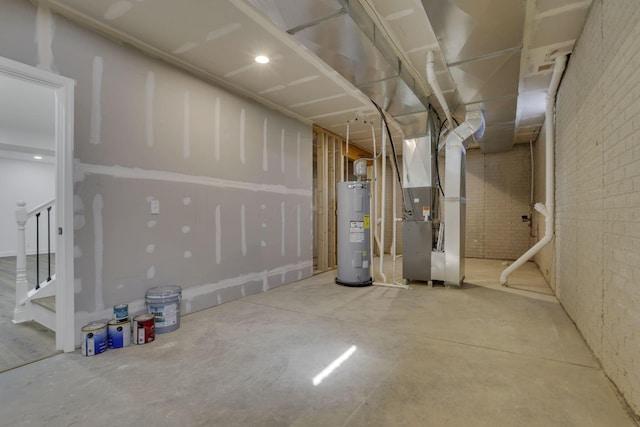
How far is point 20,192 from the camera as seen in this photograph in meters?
7.86

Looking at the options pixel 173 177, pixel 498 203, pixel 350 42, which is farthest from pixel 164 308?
pixel 498 203

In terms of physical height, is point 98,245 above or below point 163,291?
above

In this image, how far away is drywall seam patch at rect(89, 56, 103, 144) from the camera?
2586 millimetres

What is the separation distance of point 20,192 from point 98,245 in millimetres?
7782

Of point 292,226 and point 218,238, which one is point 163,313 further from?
point 292,226

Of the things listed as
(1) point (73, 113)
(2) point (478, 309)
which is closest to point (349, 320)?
(2) point (478, 309)

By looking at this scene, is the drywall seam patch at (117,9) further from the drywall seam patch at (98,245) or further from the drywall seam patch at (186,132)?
the drywall seam patch at (98,245)

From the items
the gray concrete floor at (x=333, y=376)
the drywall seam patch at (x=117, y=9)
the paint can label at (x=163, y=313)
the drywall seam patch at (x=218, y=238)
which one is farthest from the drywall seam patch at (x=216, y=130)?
the gray concrete floor at (x=333, y=376)

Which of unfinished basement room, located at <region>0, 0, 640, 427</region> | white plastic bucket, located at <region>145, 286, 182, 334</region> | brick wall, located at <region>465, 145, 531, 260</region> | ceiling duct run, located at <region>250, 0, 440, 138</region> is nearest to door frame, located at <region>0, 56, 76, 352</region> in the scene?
unfinished basement room, located at <region>0, 0, 640, 427</region>

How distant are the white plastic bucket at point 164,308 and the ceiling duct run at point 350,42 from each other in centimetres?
243

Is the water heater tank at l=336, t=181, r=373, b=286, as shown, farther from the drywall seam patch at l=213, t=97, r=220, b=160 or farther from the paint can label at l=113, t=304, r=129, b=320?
the paint can label at l=113, t=304, r=129, b=320

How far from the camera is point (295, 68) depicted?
331cm

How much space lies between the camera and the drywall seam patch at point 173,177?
2.60m

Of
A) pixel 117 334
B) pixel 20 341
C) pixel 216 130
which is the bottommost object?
pixel 20 341
